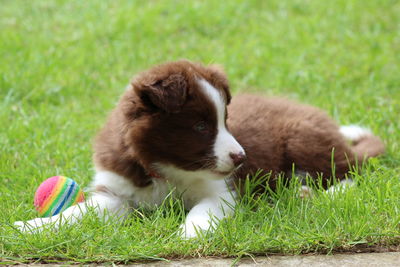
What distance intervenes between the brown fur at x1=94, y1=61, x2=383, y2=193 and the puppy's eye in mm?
14

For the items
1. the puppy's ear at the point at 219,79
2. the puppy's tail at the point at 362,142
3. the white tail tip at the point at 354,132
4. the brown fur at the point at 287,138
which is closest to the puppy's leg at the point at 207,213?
the brown fur at the point at 287,138

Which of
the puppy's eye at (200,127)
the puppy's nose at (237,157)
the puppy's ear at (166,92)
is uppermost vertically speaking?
the puppy's ear at (166,92)

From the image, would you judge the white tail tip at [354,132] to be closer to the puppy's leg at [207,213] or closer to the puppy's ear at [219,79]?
the puppy's ear at [219,79]

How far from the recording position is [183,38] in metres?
8.11

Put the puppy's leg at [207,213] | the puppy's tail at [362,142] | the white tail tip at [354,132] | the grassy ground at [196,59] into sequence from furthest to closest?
1. the white tail tip at [354,132]
2. the puppy's tail at [362,142]
3. the puppy's leg at [207,213]
4. the grassy ground at [196,59]

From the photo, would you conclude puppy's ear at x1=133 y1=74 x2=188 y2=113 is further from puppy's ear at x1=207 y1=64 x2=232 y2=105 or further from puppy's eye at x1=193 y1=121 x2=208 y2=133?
puppy's ear at x1=207 y1=64 x2=232 y2=105

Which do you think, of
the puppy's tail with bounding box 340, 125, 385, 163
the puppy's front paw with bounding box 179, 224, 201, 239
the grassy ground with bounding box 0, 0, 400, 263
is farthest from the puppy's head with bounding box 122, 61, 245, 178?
the puppy's tail with bounding box 340, 125, 385, 163

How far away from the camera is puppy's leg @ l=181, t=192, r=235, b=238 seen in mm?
3537

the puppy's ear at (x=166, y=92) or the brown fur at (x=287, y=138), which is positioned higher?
the puppy's ear at (x=166, y=92)

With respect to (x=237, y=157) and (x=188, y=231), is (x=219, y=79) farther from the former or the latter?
(x=188, y=231)

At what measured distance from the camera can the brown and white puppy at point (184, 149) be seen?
3787 millimetres

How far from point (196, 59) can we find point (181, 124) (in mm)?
3804

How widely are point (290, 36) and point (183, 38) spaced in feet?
4.40

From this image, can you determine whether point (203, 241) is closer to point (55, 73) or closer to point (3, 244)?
point (3, 244)
